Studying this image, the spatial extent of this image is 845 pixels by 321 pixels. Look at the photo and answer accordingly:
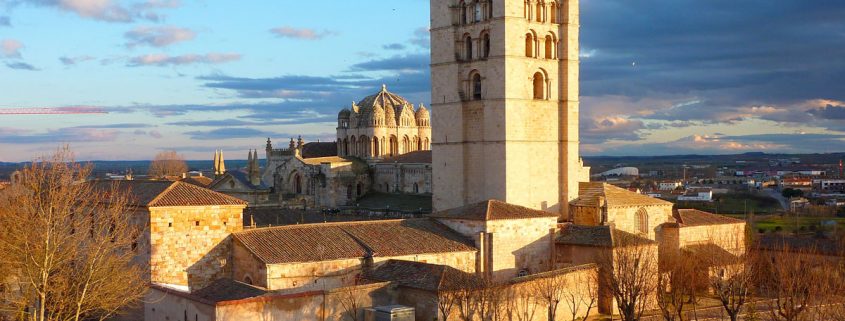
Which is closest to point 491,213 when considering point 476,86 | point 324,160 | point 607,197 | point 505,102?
point 505,102

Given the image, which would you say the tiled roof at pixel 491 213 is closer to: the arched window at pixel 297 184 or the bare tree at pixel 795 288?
the bare tree at pixel 795 288

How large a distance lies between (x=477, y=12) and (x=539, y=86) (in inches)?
195

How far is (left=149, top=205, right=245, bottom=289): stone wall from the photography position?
96.9ft

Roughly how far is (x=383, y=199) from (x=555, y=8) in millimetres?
27511

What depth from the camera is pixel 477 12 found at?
43.0 metres

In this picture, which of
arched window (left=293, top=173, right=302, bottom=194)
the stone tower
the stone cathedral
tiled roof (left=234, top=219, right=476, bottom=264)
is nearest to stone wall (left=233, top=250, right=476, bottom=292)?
the stone cathedral

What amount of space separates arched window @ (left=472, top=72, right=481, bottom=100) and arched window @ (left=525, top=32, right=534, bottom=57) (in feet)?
9.00

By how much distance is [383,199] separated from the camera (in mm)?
67312

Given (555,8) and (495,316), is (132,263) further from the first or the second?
(555,8)

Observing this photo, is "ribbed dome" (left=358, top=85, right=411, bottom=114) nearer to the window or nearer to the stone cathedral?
the stone cathedral

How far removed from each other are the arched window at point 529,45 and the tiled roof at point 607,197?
7822 mm

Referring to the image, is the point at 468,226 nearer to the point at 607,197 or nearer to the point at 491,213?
the point at 491,213

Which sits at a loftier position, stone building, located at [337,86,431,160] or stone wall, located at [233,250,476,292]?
stone building, located at [337,86,431,160]

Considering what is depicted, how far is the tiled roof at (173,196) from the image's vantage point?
30.0m
